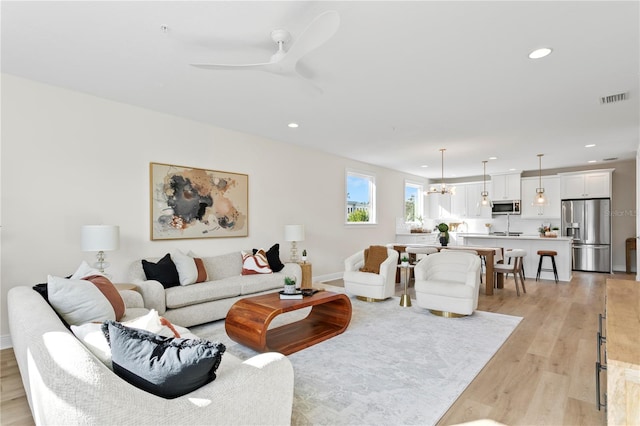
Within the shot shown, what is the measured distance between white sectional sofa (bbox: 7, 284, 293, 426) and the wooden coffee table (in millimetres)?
1421

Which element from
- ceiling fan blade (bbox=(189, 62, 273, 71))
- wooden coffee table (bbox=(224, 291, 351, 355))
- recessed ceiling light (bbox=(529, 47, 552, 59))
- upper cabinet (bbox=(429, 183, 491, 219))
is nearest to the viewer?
ceiling fan blade (bbox=(189, 62, 273, 71))

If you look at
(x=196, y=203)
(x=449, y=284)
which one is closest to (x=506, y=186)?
(x=449, y=284)

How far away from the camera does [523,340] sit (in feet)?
11.3

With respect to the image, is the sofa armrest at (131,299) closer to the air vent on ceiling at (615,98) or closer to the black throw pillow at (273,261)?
the black throw pillow at (273,261)

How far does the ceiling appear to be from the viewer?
89.4 inches

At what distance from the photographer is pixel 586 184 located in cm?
795

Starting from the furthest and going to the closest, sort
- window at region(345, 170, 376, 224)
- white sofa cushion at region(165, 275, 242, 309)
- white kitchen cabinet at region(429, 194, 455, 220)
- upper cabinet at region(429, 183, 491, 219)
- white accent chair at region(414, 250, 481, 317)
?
white kitchen cabinet at region(429, 194, 455, 220) → upper cabinet at region(429, 183, 491, 219) → window at region(345, 170, 376, 224) → white accent chair at region(414, 250, 481, 317) → white sofa cushion at region(165, 275, 242, 309)

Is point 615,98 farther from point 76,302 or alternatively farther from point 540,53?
point 76,302

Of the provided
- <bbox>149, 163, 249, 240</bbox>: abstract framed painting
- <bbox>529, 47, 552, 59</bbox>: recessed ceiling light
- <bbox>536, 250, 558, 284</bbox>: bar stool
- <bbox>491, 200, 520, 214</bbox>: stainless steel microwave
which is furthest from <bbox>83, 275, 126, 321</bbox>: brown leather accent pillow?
<bbox>491, 200, 520, 214</bbox>: stainless steel microwave

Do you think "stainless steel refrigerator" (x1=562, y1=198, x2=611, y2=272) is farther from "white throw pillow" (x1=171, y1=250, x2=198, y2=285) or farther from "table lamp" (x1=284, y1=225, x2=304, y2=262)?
"white throw pillow" (x1=171, y1=250, x2=198, y2=285)

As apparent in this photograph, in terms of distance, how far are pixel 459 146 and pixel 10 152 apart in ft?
21.3

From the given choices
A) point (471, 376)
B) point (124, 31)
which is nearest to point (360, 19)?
point (124, 31)

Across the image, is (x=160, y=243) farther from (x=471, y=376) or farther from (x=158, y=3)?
(x=471, y=376)

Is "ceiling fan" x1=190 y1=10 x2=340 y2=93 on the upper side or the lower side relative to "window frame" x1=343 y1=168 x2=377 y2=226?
upper
